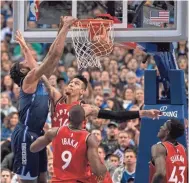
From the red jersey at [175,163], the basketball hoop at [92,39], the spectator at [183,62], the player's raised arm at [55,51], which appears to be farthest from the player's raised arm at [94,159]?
the spectator at [183,62]

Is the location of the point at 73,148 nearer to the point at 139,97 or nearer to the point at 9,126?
the point at 9,126

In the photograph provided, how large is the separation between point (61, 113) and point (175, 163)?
159 centimetres

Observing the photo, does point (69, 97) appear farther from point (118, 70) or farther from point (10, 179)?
point (118, 70)

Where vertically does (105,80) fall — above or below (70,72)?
below

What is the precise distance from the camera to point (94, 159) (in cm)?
939

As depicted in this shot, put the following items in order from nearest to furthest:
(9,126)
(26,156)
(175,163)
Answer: (175,163)
(26,156)
(9,126)

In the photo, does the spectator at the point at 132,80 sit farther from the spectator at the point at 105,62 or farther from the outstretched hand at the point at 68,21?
the outstretched hand at the point at 68,21

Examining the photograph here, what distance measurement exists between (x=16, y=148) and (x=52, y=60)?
1218 millimetres

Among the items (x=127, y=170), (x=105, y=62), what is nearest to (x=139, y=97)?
(x=105, y=62)

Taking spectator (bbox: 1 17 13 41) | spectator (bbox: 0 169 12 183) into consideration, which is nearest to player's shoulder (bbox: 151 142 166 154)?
spectator (bbox: 0 169 12 183)

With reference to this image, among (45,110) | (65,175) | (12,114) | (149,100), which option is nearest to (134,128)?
(12,114)

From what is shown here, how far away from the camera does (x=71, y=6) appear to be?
39.7ft

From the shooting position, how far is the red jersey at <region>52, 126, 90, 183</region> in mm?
9523

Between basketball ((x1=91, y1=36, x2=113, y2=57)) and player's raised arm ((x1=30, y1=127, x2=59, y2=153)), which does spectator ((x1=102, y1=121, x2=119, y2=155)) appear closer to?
basketball ((x1=91, y1=36, x2=113, y2=57))
